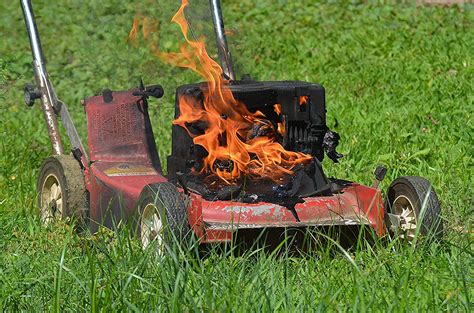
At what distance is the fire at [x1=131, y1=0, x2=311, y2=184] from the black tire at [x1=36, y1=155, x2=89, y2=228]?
3.04 feet

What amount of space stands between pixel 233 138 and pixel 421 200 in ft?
3.11

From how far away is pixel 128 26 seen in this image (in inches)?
535

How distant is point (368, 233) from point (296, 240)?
0.35 m

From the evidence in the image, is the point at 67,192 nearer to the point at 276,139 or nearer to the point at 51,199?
the point at 51,199

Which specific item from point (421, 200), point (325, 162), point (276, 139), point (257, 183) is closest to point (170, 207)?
point (257, 183)

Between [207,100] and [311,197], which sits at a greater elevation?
[207,100]

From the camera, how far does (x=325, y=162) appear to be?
7.46 meters

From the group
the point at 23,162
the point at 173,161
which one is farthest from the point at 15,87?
the point at 173,161

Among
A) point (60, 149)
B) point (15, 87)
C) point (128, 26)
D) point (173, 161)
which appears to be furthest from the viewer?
point (128, 26)

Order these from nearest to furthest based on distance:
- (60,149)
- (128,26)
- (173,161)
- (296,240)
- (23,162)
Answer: (296,240) → (173,161) → (60,149) → (23,162) → (128,26)

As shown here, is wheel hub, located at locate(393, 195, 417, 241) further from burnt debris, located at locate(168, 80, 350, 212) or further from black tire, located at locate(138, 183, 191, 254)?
black tire, located at locate(138, 183, 191, 254)

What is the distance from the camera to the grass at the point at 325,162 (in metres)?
4.34

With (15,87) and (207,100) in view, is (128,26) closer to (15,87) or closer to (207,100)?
(15,87)

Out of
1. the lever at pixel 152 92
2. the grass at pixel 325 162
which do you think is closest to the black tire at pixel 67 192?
the grass at pixel 325 162
